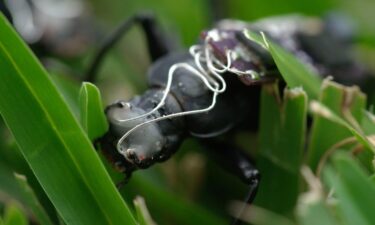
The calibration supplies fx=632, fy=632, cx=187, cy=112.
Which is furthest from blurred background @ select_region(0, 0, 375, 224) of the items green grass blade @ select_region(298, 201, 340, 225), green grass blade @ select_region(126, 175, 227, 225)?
green grass blade @ select_region(298, 201, 340, 225)

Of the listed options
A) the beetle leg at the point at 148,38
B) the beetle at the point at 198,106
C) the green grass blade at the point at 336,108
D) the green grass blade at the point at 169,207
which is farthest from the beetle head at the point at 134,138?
the beetle leg at the point at 148,38

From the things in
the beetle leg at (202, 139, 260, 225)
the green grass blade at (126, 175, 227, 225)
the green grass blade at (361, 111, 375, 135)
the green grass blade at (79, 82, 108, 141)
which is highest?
the green grass blade at (79, 82, 108, 141)

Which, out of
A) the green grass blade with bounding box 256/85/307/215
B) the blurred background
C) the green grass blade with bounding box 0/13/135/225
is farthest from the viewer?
the blurred background

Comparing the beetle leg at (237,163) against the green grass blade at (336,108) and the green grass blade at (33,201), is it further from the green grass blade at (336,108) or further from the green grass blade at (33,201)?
the green grass blade at (33,201)

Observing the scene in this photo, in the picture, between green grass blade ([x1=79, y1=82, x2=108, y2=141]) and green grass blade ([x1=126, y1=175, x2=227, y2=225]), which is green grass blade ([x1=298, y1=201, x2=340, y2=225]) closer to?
green grass blade ([x1=79, y1=82, x2=108, y2=141])

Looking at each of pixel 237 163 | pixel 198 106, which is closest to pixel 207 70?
pixel 198 106

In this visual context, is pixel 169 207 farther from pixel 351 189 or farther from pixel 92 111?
pixel 351 189
